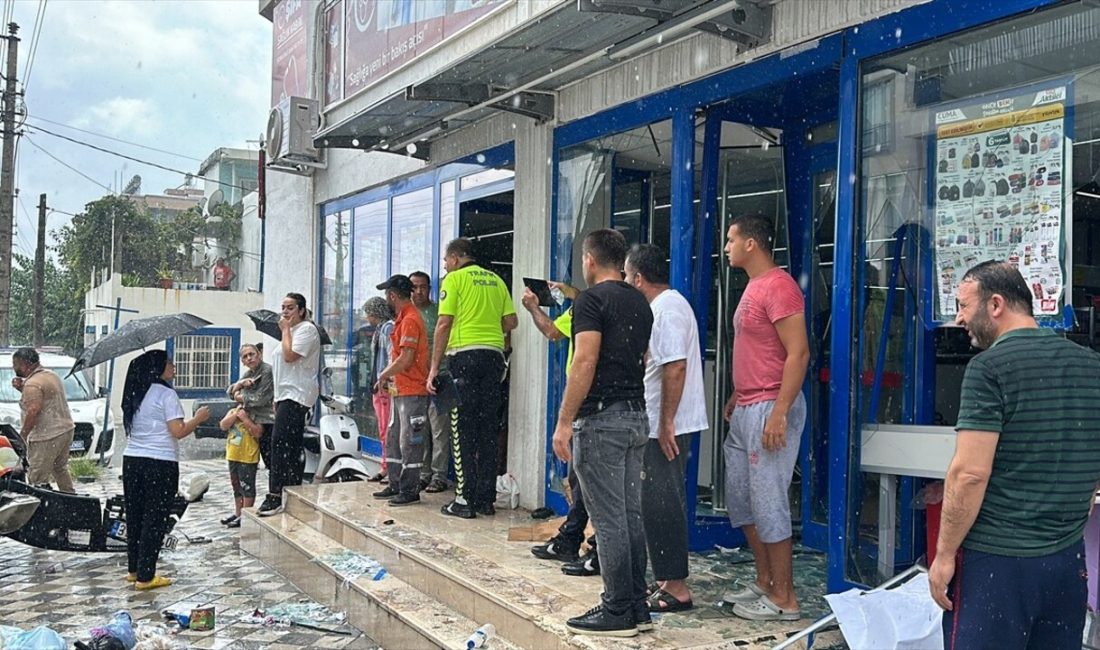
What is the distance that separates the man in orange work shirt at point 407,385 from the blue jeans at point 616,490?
2.98 meters

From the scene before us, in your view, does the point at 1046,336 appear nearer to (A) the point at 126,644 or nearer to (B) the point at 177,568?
(A) the point at 126,644

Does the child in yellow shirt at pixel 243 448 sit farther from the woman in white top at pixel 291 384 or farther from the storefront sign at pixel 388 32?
the storefront sign at pixel 388 32

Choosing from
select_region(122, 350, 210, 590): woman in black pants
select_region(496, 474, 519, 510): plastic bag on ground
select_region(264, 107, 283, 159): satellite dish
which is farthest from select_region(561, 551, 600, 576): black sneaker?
select_region(264, 107, 283, 159): satellite dish

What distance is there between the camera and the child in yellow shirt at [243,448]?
842cm

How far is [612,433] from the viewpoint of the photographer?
167 inches

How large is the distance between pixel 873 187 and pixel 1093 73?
3.43 feet

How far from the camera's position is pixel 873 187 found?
14.9 ft

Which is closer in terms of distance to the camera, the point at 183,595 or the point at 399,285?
the point at 183,595

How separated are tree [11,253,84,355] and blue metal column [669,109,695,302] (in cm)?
3515

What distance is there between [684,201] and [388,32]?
4711 millimetres

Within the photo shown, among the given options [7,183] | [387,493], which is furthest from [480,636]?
[7,183]

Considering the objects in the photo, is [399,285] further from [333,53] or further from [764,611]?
[333,53]

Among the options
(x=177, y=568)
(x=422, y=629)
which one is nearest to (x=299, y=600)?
(x=177, y=568)

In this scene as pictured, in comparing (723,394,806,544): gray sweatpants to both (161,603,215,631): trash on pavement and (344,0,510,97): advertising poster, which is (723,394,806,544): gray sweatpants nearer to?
(161,603,215,631): trash on pavement
